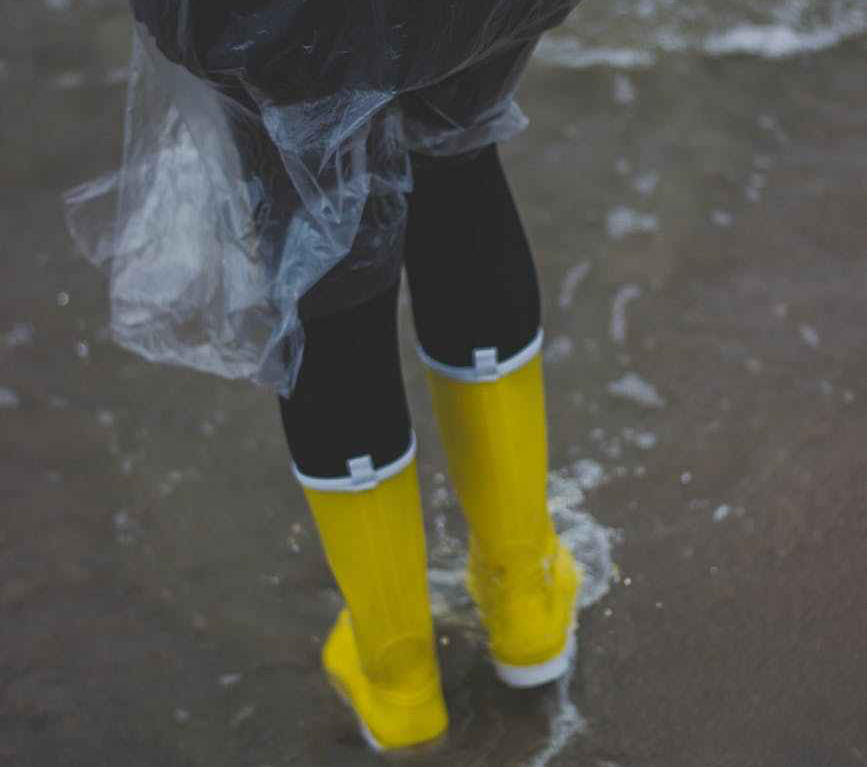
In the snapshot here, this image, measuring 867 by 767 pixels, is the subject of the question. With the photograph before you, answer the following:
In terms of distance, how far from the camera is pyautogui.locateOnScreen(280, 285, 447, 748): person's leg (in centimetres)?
101

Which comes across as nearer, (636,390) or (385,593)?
(385,593)

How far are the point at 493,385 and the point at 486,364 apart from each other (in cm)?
2

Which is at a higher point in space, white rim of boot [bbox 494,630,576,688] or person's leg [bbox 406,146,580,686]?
person's leg [bbox 406,146,580,686]

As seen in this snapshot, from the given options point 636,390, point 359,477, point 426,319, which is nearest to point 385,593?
point 359,477

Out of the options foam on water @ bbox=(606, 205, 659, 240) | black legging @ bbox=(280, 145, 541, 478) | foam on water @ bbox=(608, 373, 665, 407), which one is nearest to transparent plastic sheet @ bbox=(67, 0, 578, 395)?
black legging @ bbox=(280, 145, 541, 478)

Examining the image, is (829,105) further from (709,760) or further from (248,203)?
(248,203)

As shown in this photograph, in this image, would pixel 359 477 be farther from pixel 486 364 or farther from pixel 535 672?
pixel 535 672

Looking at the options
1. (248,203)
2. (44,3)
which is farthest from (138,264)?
(44,3)

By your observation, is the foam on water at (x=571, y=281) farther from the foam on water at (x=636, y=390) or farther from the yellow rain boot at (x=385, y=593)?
the yellow rain boot at (x=385, y=593)

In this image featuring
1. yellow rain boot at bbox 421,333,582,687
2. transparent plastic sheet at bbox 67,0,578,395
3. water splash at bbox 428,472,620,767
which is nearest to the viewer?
transparent plastic sheet at bbox 67,0,578,395

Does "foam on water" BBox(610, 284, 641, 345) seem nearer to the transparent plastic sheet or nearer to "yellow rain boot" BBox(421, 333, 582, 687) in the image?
"yellow rain boot" BBox(421, 333, 582, 687)

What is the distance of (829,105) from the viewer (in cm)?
214

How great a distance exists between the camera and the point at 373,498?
3.55 ft

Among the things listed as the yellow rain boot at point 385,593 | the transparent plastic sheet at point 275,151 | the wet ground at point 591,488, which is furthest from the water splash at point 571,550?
the transparent plastic sheet at point 275,151
